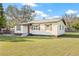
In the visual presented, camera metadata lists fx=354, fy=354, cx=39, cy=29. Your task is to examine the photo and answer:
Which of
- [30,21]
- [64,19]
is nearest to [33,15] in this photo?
[30,21]

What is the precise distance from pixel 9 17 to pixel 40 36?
462 millimetres

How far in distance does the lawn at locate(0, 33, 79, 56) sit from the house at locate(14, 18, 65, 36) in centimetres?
Answer: 7

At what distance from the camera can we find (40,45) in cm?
445

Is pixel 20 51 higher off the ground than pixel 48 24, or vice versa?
pixel 48 24

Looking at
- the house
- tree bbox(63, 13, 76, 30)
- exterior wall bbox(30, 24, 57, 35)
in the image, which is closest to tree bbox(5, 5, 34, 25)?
the house

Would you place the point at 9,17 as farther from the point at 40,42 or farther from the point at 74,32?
the point at 74,32

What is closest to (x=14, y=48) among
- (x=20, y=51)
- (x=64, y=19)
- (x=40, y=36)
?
(x=20, y=51)

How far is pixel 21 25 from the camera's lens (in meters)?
4.48

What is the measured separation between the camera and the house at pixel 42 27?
4.46 metres

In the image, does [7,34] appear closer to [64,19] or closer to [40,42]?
[40,42]

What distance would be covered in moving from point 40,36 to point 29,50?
0.79 feet

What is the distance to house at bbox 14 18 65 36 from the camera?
4457mm

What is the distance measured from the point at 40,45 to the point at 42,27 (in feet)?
0.77

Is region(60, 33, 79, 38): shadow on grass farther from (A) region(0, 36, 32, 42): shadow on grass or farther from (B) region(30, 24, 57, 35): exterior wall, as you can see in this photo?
(A) region(0, 36, 32, 42): shadow on grass
